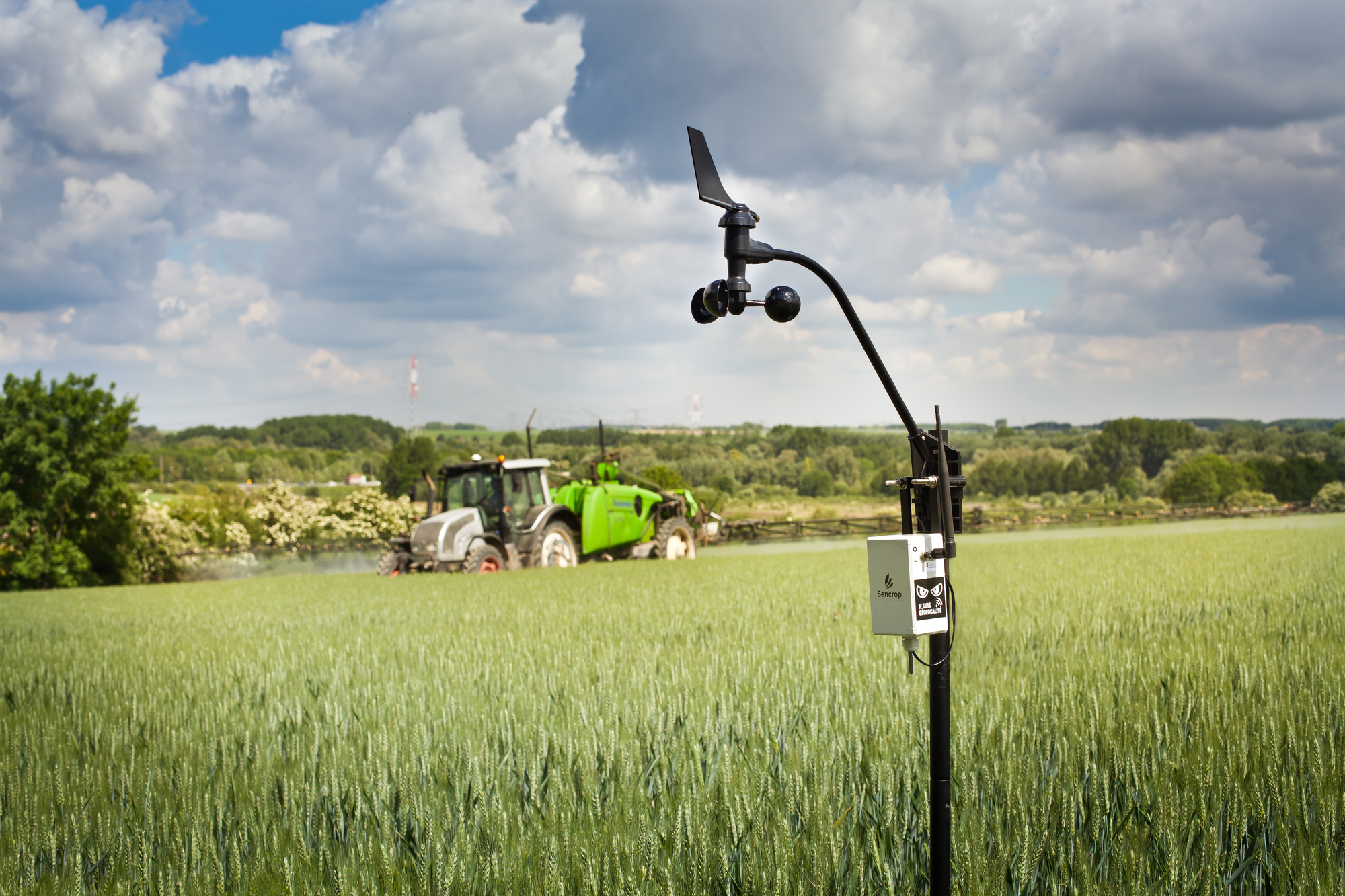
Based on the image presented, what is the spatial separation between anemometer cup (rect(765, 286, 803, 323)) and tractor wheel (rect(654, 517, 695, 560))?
1612 cm

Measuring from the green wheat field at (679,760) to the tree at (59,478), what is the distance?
1477cm

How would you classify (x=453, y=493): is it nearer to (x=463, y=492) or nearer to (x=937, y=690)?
(x=463, y=492)

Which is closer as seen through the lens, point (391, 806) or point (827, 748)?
point (391, 806)

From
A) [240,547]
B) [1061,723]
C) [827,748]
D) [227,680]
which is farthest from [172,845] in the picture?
[240,547]

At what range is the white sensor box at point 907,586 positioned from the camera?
1.85 m

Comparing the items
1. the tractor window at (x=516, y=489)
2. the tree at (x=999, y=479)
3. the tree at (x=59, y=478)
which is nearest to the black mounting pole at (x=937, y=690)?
the tractor window at (x=516, y=489)

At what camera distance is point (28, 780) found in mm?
3543

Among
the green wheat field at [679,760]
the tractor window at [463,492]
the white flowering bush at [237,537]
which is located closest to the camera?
the green wheat field at [679,760]

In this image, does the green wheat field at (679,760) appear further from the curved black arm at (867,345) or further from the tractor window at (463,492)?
the tractor window at (463,492)

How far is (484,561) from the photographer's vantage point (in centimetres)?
1466

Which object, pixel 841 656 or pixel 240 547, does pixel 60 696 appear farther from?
pixel 240 547

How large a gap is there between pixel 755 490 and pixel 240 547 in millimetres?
27822

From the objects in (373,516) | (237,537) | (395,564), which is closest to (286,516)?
(237,537)

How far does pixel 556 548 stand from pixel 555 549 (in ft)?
0.09
